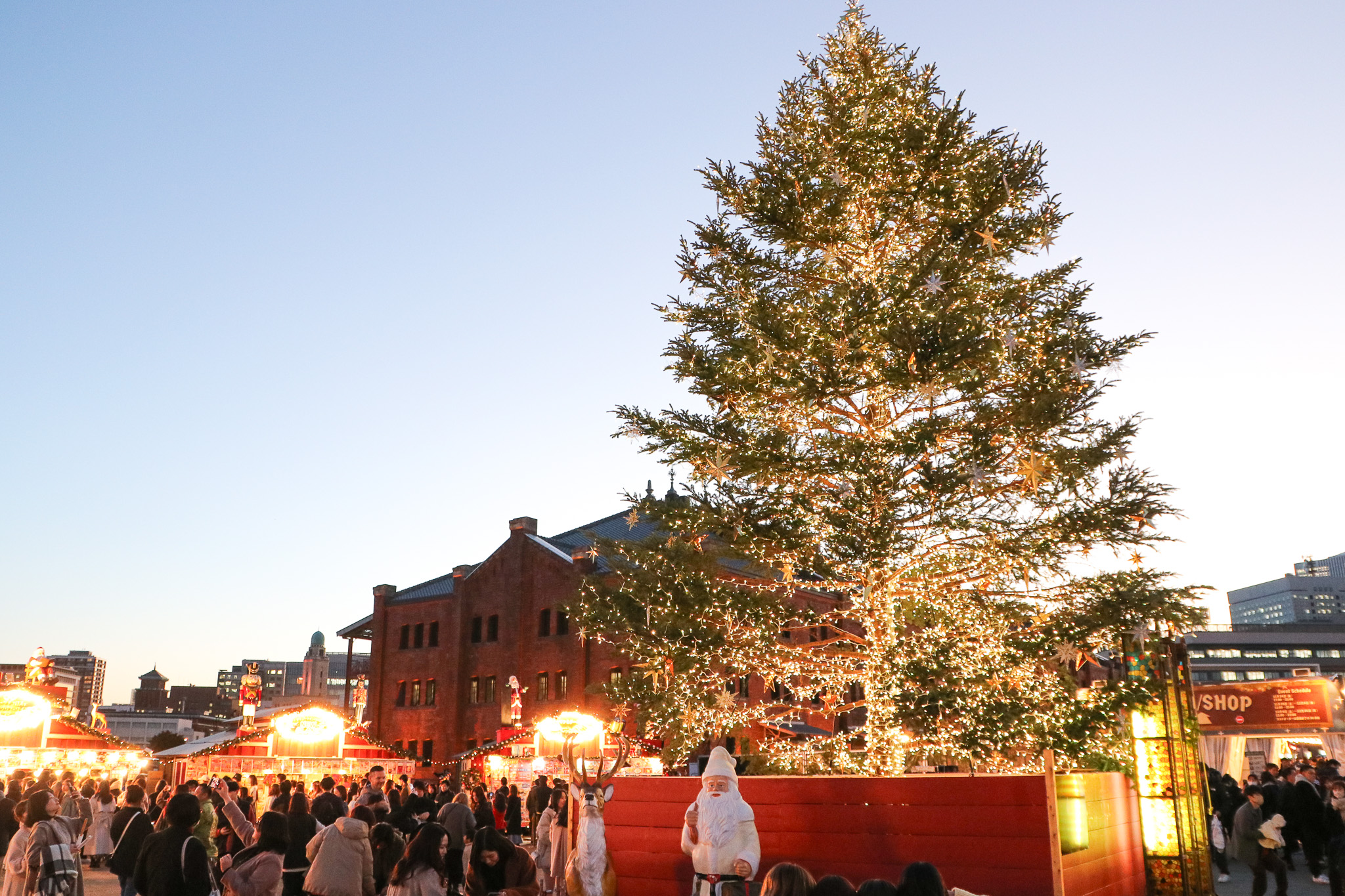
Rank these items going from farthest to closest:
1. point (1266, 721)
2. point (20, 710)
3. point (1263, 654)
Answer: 1. point (1263, 654)
2. point (1266, 721)
3. point (20, 710)

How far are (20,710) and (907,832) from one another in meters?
25.2

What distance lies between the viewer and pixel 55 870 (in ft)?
27.5

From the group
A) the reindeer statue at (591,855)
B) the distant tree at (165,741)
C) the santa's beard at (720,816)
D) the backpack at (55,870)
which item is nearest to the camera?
the backpack at (55,870)

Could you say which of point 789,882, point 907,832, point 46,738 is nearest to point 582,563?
point 46,738

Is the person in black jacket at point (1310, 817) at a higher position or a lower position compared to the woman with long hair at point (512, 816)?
higher

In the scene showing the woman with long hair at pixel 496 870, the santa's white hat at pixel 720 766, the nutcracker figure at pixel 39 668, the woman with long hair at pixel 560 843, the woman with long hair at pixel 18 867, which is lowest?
the woman with long hair at pixel 560 843

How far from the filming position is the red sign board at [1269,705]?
1043 inches

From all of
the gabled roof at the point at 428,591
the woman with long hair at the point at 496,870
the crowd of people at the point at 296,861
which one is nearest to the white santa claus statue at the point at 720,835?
the crowd of people at the point at 296,861

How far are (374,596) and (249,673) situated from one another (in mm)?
9054

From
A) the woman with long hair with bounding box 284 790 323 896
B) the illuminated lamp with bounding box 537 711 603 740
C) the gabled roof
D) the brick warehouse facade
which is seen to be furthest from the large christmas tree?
the gabled roof

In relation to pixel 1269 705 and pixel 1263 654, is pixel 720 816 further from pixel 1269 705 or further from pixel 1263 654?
pixel 1263 654

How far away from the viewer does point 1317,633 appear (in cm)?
10944

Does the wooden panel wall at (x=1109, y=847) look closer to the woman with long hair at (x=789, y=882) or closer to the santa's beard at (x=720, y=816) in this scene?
the santa's beard at (x=720, y=816)

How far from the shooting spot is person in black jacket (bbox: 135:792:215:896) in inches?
294
